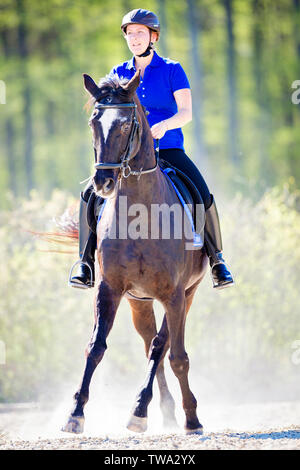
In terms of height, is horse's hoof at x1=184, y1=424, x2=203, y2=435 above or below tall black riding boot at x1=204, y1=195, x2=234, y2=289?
below

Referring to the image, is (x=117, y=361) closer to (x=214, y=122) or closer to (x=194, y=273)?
(x=194, y=273)

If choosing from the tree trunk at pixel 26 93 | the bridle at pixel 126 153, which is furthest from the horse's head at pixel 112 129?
the tree trunk at pixel 26 93

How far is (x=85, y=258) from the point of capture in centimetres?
669

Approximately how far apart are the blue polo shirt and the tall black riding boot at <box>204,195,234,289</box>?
3.39 ft

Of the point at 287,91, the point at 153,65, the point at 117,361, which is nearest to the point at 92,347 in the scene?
the point at 153,65

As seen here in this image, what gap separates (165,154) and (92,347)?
6.49 ft

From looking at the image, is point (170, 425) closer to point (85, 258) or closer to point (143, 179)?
point (85, 258)

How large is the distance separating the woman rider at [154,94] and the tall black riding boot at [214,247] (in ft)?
0.68

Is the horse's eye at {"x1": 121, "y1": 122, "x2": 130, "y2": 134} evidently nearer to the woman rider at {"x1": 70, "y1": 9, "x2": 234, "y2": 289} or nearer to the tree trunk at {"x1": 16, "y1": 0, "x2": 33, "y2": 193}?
the woman rider at {"x1": 70, "y1": 9, "x2": 234, "y2": 289}

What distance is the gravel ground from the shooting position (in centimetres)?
554

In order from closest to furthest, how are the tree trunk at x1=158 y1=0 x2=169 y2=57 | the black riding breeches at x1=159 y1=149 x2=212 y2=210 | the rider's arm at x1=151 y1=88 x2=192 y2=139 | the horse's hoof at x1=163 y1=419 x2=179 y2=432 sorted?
the rider's arm at x1=151 y1=88 x2=192 y2=139
the black riding breeches at x1=159 y1=149 x2=212 y2=210
the horse's hoof at x1=163 y1=419 x2=179 y2=432
the tree trunk at x1=158 y1=0 x2=169 y2=57

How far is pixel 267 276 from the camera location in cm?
1187

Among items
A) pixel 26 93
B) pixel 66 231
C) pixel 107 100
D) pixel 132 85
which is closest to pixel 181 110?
pixel 132 85

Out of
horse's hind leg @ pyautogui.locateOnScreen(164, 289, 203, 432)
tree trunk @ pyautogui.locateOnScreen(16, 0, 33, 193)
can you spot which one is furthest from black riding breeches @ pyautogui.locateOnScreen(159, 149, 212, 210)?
tree trunk @ pyautogui.locateOnScreen(16, 0, 33, 193)
